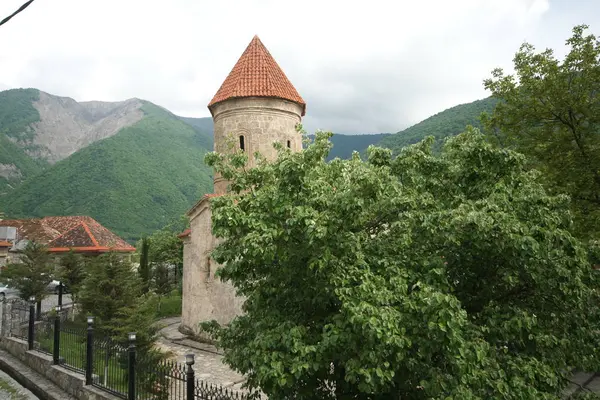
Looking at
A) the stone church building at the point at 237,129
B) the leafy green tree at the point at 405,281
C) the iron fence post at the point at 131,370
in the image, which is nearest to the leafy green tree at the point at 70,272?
the stone church building at the point at 237,129

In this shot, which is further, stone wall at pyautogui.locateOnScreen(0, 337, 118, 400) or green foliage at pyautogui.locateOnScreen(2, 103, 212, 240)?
green foliage at pyautogui.locateOnScreen(2, 103, 212, 240)

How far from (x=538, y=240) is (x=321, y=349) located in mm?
2999

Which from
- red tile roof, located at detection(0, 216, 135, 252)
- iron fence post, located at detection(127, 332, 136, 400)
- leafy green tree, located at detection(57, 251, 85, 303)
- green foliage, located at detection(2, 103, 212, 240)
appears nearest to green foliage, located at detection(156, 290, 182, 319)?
leafy green tree, located at detection(57, 251, 85, 303)

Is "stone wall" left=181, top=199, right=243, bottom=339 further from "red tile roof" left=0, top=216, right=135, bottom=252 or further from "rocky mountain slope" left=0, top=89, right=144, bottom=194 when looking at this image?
"rocky mountain slope" left=0, top=89, right=144, bottom=194

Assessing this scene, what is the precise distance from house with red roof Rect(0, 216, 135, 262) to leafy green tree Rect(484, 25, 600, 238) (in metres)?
24.9

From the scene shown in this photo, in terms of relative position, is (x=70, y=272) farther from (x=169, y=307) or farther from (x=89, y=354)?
(x=89, y=354)

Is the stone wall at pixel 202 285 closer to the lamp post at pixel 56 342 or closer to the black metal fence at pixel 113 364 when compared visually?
the black metal fence at pixel 113 364

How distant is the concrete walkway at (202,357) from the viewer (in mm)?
10977

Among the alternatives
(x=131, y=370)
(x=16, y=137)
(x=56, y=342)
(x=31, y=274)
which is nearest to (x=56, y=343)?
(x=56, y=342)

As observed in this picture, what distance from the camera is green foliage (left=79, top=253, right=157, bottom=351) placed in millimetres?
10555

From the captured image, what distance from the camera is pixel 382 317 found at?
13.3ft

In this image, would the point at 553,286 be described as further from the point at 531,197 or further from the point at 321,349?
the point at 321,349

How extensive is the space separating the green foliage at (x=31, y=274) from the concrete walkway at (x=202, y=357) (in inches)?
212

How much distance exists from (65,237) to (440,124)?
35.6 metres
